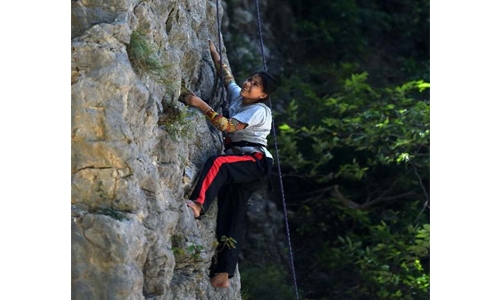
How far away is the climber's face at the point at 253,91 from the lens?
31.2 ft

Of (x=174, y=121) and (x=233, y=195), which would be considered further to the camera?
(x=233, y=195)

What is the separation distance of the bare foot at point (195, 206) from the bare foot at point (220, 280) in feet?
2.03

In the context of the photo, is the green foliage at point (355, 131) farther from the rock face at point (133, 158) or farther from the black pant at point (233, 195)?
the rock face at point (133, 158)

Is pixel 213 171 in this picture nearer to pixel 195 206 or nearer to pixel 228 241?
pixel 195 206

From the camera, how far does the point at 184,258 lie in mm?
8875

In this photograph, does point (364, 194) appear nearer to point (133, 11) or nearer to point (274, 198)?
point (274, 198)

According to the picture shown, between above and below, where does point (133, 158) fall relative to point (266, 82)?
below

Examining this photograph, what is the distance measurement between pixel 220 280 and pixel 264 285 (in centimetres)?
368

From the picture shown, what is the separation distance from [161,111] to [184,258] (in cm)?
110

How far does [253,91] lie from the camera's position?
31.2ft

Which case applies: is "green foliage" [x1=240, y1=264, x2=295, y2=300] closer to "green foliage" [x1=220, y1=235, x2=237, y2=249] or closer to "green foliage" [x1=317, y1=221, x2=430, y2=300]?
"green foliage" [x1=317, y1=221, x2=430, y2=300]

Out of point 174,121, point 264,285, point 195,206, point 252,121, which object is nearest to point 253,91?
point 252,121

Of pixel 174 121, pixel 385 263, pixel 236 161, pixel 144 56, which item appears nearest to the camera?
pixel 144 56

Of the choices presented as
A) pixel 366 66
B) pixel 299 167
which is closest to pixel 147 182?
pixel 299 167
